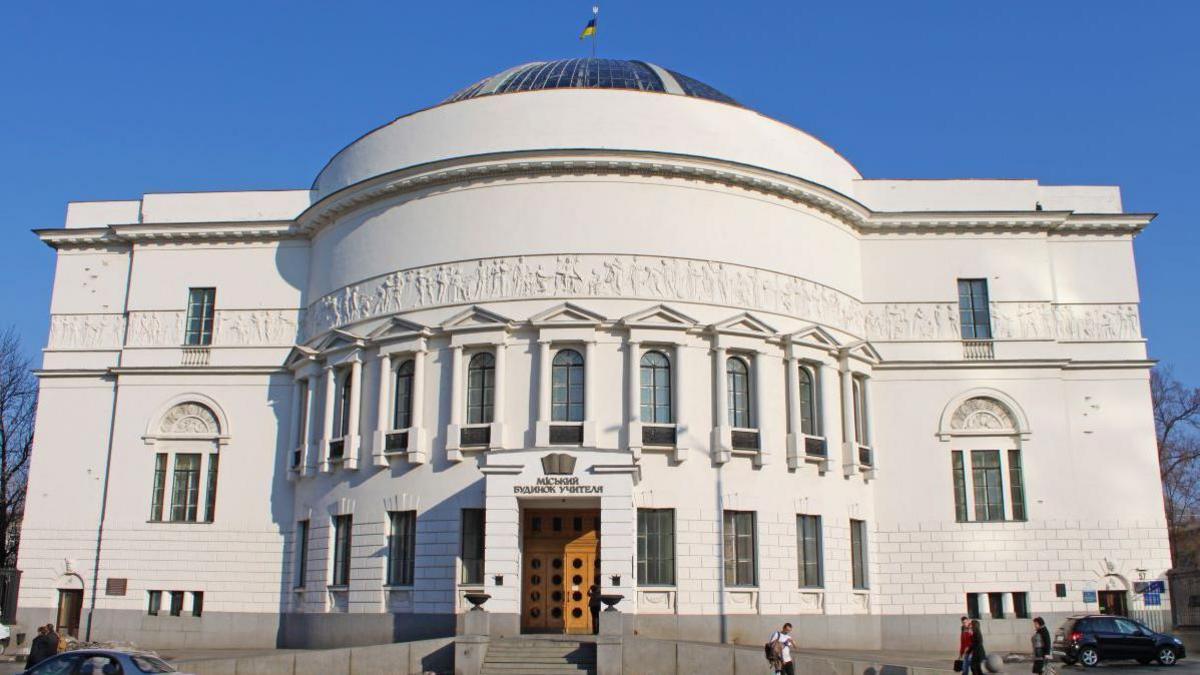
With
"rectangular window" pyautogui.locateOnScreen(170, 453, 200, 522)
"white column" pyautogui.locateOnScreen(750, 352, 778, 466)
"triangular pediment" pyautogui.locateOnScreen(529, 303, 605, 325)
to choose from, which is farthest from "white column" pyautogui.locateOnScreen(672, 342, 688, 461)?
"rectangular window" pyautogui.locateOnScreen(170, 453, 200, 522)

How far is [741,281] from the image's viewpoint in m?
32.0

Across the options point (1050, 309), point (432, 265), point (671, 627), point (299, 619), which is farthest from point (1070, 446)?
point (299, 619)

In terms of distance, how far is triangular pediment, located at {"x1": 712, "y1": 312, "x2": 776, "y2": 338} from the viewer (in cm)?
3094

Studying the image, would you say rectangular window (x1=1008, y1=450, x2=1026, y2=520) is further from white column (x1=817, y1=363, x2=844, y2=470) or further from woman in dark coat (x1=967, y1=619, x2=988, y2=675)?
woman in dark coat (x1=967, y1=619, x2=988, y2=675)

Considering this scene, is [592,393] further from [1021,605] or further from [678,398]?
[1021,605]

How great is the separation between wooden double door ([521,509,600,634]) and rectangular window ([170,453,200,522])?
40.3 feet

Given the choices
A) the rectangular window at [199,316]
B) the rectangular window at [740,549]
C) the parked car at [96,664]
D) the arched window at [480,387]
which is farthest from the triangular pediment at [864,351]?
the parked car at [96,664]

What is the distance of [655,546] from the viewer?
29.5 m

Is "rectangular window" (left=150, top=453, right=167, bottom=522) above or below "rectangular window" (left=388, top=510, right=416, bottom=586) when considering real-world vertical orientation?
above

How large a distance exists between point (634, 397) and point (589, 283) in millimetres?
3533

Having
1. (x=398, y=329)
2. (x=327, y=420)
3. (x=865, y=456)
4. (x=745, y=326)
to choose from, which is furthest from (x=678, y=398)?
(x=327, y=420)

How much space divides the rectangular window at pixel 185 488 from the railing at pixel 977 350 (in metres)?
25.4

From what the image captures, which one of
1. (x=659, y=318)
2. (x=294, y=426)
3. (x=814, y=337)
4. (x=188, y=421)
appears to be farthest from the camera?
(x=188, y=421)

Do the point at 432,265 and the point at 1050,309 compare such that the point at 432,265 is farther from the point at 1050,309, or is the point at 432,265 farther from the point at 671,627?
the point at 1050,309
